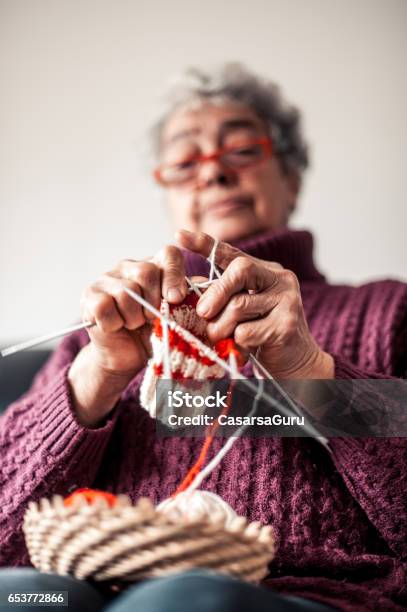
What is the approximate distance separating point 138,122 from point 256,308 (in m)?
0.89

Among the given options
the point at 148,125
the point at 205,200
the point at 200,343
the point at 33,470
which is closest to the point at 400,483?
the point at 200,343

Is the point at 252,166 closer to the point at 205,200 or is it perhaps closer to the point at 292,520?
the point at 205,200

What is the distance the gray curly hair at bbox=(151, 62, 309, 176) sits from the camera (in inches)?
42.2

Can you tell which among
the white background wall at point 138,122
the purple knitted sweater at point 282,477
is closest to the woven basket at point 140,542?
the purple knitted sweater at point 282,477

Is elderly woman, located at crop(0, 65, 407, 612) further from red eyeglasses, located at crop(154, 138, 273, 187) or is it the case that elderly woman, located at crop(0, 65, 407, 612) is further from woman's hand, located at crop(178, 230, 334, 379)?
red eyeglasses, located at crop(154, 138, 273, 187)

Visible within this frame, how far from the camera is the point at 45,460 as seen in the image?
2.15 ft

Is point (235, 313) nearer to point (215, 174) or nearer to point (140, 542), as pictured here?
point (140, 542)

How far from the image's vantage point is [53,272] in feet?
4.12

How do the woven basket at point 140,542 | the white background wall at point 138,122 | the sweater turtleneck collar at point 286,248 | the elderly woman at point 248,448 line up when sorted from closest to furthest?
the woven basket at point 140,542
the elderly woman at point 248,448
the sweater turtleneck collar at point 286,248
the white background wall at point 138,122

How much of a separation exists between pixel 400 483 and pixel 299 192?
2.39ft

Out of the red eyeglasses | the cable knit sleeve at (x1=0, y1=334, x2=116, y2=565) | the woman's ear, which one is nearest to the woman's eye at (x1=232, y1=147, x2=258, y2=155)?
the red eyeglasses

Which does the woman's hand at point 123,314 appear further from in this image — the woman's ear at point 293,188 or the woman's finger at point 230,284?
the woman's ear at point 293,188

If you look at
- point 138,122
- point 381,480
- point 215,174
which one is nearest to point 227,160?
point 215,174

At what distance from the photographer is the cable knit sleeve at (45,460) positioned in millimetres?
649
